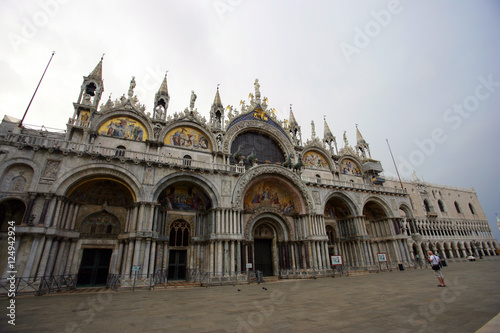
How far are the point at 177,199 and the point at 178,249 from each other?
385 centimetres

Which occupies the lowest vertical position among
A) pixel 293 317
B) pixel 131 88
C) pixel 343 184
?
pixel 293 317

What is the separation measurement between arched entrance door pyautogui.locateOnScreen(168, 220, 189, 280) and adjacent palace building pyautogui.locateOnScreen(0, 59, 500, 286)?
0.25ft

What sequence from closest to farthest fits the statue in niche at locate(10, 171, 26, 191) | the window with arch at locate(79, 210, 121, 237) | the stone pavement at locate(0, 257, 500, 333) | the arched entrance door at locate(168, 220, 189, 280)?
the stone pavement at locate(0, 257, 500, 333)
the statue in niche at locate(10, 171, 26, 191)
the window with arch at locate(79, 210, 121, 237)
the arched entrance door at locate(168, 220, 189, 280)

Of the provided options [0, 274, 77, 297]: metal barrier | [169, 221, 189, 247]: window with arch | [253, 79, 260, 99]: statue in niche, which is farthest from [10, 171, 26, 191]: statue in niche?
[253, 79, 260, 99]: statue in niche

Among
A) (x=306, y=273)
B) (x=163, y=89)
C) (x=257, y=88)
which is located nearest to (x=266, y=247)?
(x=306, y=273)

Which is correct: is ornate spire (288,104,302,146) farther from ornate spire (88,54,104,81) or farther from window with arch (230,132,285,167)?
ornate spire (88,54,104,81)

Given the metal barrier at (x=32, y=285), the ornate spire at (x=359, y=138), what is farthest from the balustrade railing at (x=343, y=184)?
the metal barrier at (x=32, y=285)

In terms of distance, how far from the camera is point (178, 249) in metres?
18.1

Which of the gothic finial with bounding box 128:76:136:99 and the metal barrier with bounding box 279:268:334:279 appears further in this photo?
the gothic finial with bounding box 128:76:136:99

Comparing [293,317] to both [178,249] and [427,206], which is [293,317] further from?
[427,206]

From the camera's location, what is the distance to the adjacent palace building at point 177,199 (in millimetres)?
14344

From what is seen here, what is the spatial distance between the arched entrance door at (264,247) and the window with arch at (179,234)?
5.94m

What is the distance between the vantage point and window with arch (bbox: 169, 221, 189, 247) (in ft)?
60.1

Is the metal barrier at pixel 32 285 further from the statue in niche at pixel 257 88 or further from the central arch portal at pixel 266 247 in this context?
the statue in niche at pixel 257 88
